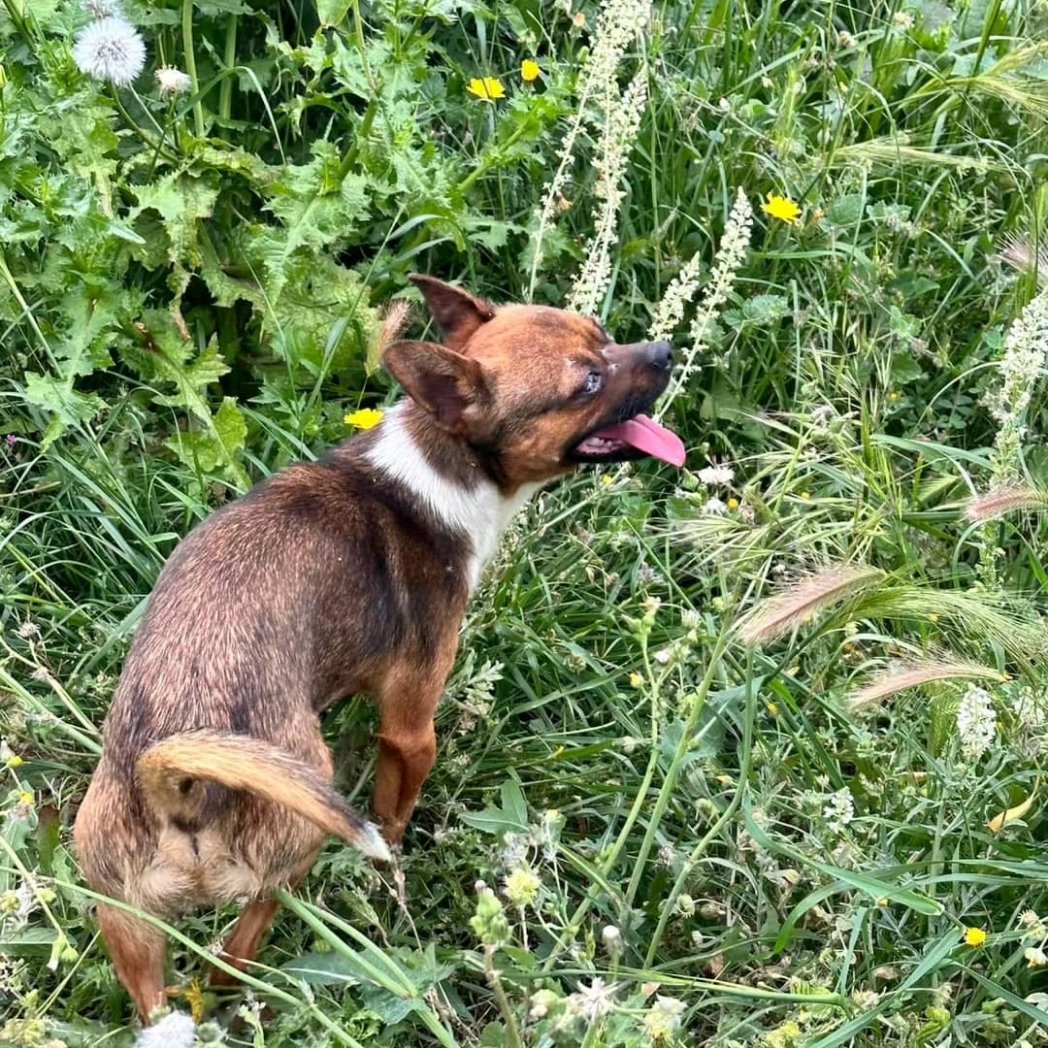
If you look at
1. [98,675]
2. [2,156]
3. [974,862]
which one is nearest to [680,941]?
[974,862]

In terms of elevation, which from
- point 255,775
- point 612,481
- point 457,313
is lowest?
point 612,481

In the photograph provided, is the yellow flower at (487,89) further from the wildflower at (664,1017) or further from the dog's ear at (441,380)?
the wildflower at (664,1017)

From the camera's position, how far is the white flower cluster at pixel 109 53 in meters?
3.57

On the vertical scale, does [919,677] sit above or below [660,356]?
below

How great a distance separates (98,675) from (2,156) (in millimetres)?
1338

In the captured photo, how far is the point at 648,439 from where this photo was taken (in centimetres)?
319

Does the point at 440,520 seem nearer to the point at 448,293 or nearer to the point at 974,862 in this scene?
the point at 448,293

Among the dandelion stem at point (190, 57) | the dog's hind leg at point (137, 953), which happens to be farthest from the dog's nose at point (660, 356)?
the dog's hind leg at point (137, 953)

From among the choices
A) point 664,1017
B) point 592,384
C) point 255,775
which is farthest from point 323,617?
point 664,1017

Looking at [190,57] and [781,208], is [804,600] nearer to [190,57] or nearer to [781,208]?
[781,208]

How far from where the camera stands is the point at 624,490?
3.72m

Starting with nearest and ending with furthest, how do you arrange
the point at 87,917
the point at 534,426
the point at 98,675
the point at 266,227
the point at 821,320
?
the point at 87,917
the point at 534,426
the point at 98,675
the point at 266,227
the point at 821,320

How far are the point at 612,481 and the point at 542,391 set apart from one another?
0.58 m

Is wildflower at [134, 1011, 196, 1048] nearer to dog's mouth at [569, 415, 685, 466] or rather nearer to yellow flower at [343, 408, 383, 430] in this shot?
dog's mouth at [569, 415, 685, 466]
